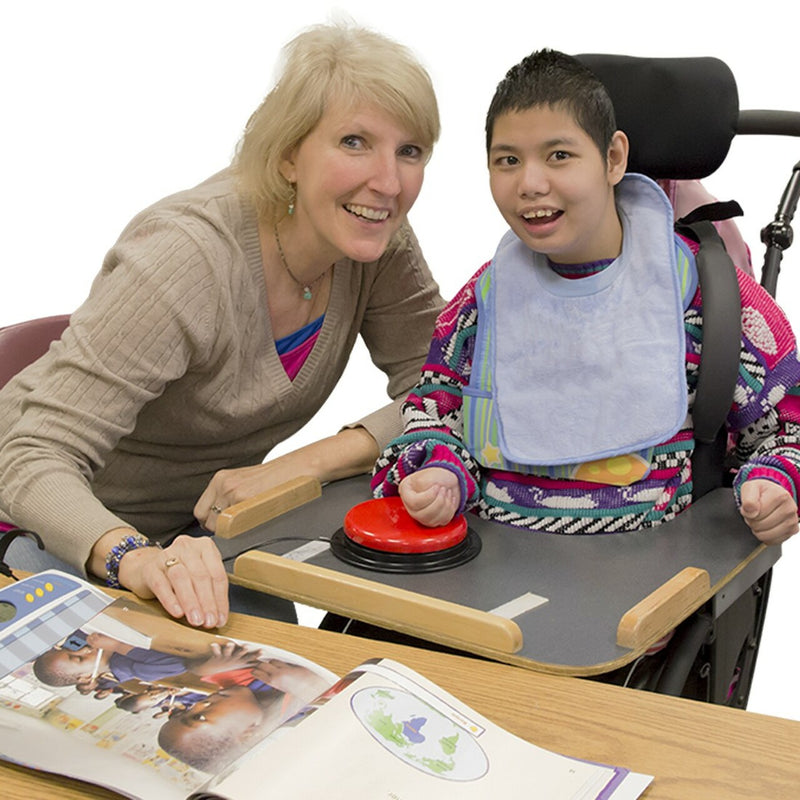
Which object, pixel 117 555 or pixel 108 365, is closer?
pixel 117 555

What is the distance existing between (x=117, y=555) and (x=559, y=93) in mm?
898

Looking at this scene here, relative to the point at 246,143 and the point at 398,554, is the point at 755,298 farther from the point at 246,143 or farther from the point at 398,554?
the point at 246,143

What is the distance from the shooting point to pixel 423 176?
6.54ft

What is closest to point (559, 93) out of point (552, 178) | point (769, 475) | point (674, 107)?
point (552, 178)

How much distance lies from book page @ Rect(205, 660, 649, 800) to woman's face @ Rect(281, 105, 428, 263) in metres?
0.97

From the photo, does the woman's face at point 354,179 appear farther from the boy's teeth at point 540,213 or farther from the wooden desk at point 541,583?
the wooden desk at point 541,583

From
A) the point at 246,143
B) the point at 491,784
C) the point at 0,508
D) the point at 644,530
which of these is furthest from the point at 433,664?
the point at 246,143

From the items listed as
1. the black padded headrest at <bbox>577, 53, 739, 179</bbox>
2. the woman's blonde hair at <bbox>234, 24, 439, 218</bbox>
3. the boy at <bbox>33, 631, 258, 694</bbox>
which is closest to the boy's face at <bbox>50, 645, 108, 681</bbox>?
the boy at <bbox>33, 631, 258, 694</bbox>

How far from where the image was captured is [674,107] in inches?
69.5

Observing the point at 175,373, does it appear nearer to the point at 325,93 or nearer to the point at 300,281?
the point at 300,281

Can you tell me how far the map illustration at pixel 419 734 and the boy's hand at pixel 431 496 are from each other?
47cm

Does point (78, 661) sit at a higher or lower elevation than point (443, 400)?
lower

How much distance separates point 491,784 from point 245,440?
3.98 feet

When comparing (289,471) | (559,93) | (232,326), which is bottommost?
(289,471)
